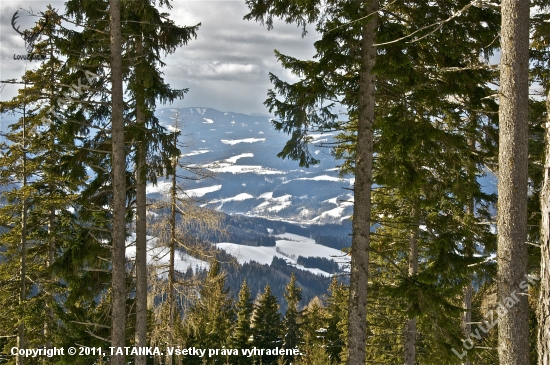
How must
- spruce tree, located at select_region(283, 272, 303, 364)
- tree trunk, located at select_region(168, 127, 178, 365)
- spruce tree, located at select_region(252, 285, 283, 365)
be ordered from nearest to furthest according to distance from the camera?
1. tree trunk, located at select_region(168, 127, 178, 365)
2. spruce tree, located at select_region(252, 285, 283, 365)
3. spruce tree, located at select_region(283, 272, 303, 364)

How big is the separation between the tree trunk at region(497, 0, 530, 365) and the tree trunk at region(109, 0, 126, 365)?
6.57m

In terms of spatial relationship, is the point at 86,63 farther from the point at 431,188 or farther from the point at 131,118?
the point at 431,188

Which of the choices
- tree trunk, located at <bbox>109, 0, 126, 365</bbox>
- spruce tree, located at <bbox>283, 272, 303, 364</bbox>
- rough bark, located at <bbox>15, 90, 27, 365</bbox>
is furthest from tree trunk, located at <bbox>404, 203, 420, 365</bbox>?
spruce tree, located at <bbox>283, 272, 303, 364</bbox>

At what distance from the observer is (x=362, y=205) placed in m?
7.02

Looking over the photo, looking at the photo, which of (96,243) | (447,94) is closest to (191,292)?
(96,243)

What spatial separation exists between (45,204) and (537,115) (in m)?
13.0

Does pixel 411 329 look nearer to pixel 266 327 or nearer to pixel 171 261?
pixel 171 261

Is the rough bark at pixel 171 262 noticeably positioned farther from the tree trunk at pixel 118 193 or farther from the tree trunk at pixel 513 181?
the tree trunk at pixel 513 181

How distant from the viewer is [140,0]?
27.1ft

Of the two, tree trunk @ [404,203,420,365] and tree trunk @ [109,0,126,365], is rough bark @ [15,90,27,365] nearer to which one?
tree trunk @ [109,0,126,365]

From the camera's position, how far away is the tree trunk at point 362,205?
689 centimetres

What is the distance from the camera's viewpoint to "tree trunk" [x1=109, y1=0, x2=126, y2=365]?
25.9 feet

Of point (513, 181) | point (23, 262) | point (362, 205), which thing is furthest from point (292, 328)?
point (513, 181)

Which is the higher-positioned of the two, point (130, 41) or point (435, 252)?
point (130, 41)
